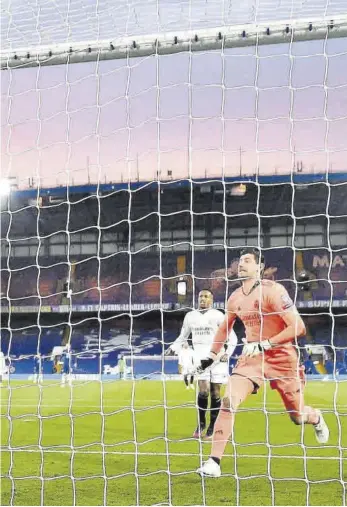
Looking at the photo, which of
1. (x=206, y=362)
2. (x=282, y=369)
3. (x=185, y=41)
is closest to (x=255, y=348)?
(x=282, y=369)

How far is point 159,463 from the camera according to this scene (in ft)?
10.4

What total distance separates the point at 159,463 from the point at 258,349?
1.01 meters

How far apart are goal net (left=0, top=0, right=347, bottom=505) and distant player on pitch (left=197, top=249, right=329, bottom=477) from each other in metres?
0.13

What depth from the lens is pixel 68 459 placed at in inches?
133

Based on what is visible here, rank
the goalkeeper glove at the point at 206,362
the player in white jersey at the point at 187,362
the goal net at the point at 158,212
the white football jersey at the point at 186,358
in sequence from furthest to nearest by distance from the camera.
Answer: the white football jersey at the point at 186,358
the player in white jersey at the point at 187,362
the goalkeeper glove at the point at 206,362
the goal net at the point at 158,212

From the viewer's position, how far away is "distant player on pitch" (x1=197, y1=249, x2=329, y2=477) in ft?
8.18

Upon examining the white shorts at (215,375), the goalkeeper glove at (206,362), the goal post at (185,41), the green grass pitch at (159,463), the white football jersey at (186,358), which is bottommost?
the green grass pitch at (159,463)

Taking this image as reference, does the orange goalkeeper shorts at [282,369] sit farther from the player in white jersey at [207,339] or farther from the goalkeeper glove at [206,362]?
the goalkeeper glove at [206,362]

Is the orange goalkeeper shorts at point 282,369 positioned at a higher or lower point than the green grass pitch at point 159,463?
higher

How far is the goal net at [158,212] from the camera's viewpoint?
204cm

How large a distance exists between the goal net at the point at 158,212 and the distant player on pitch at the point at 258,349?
13cm

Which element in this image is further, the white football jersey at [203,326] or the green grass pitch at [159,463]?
the white football jersey at [203,326]

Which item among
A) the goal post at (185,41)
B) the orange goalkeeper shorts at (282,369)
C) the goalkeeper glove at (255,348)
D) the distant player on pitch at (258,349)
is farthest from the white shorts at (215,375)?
the goal post at (185,41)

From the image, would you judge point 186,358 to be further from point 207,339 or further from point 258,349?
point 258,349
